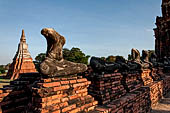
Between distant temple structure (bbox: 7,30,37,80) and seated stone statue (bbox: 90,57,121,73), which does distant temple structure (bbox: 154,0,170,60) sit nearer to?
distant temple structure (bbox: 7,30,37,80)

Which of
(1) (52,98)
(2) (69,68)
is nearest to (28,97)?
(1) (52,98)

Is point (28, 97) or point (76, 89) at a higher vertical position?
point (76, 89)

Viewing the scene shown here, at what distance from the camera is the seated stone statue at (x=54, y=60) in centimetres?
210

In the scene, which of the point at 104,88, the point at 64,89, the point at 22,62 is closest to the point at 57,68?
the point at 64,89

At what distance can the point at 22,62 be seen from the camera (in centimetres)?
1420

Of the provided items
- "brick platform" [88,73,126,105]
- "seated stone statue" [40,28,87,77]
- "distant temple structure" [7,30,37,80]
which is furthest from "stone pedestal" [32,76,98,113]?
"distant temple structure" [7,30,37,80]

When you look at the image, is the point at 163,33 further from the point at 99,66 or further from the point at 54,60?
the point at 54,60

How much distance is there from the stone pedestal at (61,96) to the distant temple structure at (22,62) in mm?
12316

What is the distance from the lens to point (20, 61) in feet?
47.3

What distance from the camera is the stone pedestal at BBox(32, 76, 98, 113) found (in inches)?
75.1

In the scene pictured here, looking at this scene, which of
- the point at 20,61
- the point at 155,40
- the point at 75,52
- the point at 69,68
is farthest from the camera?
the point at 75,52

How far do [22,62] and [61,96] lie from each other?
13394 millimetres

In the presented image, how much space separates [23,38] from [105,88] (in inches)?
550

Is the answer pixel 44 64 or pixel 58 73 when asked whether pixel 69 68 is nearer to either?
pixel 58 73
